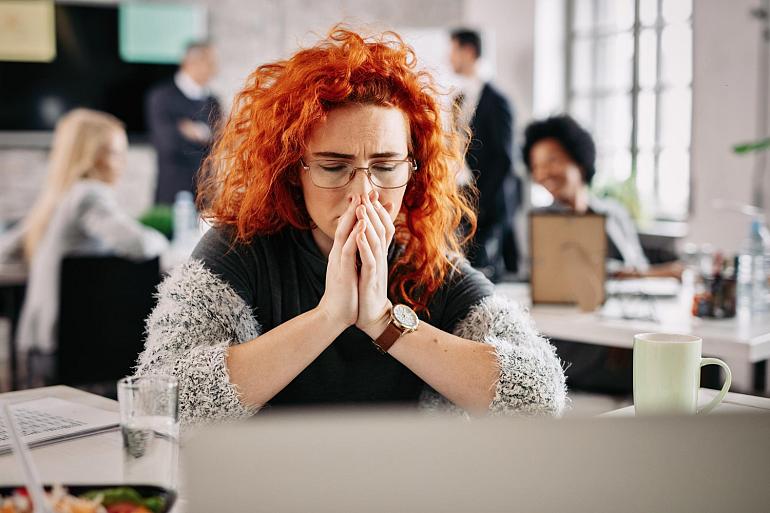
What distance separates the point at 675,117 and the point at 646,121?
240 millimetres

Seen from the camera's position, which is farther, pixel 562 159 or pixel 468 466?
pixel 562 159

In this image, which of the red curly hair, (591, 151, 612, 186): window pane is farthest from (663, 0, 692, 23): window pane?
the red curly hair

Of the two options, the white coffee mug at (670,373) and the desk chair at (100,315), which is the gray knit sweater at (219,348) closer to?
the white coffee mug at (670,373)

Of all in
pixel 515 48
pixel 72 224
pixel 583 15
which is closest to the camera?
pixel 72 224

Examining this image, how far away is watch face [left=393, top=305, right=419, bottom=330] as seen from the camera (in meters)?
1.34

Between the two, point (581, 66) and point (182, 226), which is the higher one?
point (581, 66)

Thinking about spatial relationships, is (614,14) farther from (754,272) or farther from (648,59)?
(754,272)

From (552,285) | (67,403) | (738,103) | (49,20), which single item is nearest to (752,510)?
(67,403)

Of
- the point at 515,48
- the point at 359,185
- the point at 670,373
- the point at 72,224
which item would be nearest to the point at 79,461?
the point at 359,185

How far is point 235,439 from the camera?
0.40 meters

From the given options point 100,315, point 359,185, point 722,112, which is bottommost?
point 100,315

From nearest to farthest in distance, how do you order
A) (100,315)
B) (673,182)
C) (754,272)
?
(754,272)
(100,315)
(673,182)

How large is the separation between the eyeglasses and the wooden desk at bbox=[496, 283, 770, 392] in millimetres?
983

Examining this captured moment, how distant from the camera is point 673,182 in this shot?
5695 mm
